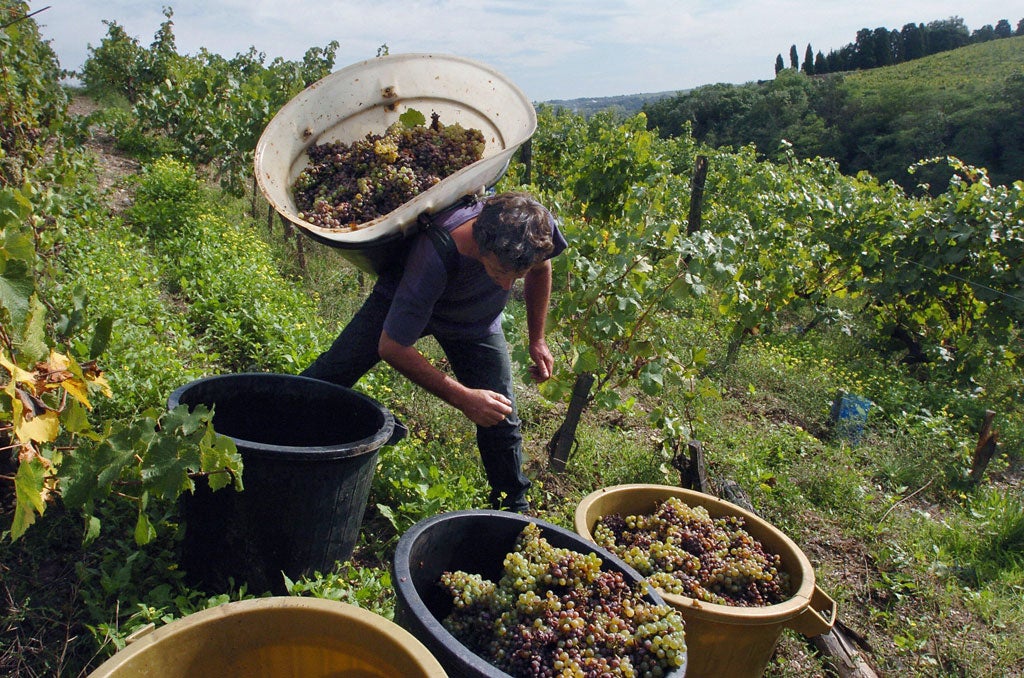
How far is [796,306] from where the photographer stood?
878 cm

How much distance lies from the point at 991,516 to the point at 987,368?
10.8 ft

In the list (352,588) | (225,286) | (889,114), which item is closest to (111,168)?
(225,286)

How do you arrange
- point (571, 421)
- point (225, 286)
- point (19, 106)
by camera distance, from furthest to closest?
point (19, 106)
point (225, 286)
point (571, 421)

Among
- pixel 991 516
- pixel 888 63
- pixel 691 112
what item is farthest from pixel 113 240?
pixel 888 63

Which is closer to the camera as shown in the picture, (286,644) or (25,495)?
(25,495)

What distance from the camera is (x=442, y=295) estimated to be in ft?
9.01

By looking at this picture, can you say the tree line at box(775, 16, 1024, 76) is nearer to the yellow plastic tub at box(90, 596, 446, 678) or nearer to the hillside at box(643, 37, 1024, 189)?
the hillside at box(643, 37, 1024, 189)

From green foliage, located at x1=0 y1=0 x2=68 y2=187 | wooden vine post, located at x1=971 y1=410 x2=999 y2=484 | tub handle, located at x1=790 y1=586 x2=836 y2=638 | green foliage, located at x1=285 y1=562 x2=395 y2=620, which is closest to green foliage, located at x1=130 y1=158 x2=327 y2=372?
green foliage, located at x1=0 y1=0 x2=68 y2=187

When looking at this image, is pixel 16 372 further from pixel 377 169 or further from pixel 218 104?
pixel 218 104

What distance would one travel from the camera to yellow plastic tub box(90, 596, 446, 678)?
1.40 meters

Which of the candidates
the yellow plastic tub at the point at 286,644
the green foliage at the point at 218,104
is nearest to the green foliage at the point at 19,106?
the green foliage at the point at 218,104

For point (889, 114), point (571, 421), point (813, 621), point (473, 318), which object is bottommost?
point (813, 621)

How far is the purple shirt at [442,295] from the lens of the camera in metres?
2.43

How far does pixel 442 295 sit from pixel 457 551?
3.31ft
